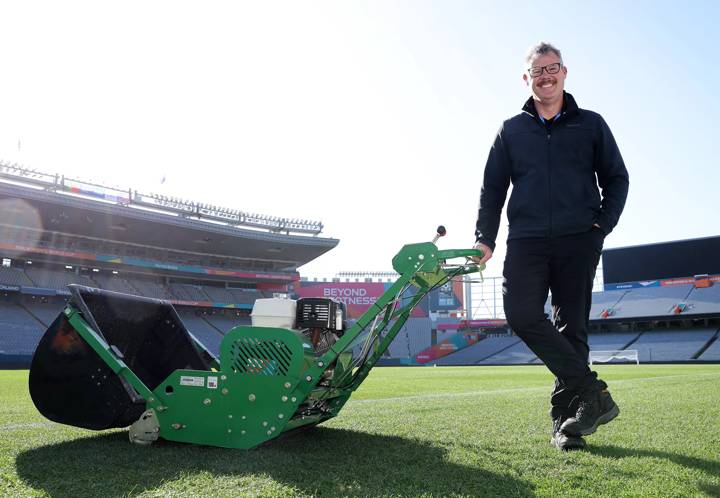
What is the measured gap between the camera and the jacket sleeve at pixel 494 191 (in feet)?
11.1

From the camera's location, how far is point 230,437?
3.02 m

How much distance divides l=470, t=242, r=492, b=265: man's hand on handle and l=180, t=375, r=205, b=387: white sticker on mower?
1.69 m

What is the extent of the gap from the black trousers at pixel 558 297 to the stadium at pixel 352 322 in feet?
1.01

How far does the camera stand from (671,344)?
41531 millimetres

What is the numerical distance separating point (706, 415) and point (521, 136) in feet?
10.2

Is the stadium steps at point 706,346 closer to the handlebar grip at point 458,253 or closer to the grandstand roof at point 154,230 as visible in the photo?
the grandstand roof at point 154,230

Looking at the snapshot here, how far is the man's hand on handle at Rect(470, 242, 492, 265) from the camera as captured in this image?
10.6 feet

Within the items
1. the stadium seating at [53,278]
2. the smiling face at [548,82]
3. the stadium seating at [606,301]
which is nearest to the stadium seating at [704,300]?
the stadium seating at [606,301]

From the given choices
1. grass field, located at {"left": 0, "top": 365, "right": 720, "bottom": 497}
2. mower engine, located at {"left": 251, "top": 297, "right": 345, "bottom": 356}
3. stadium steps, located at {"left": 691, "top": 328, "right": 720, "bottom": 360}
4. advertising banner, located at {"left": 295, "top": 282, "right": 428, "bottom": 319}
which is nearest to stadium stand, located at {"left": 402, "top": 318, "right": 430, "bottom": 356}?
advertising banner, located at {"left": 295, "top": 282, "right": 428, "bottom": 319}

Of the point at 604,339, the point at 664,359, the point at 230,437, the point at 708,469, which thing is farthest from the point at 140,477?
the point at 604,339

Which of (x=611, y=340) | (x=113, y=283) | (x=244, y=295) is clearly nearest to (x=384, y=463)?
(x=113, y=283)

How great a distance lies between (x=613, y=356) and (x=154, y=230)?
3341cm

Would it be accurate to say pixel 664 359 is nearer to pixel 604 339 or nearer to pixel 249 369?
pixel 604 339

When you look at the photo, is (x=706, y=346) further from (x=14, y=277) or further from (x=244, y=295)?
(x=14, y=277)
